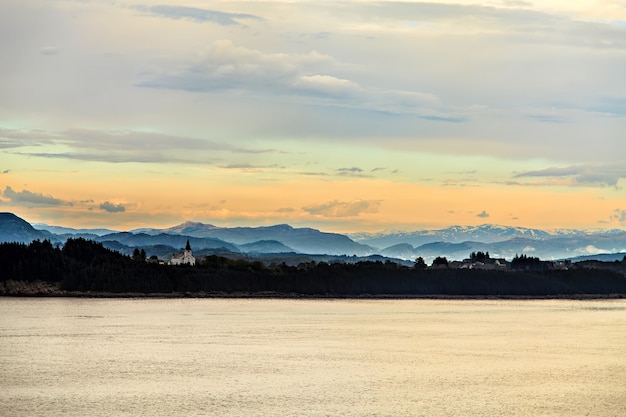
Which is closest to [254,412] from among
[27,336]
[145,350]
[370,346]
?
[145,350]

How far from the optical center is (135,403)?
47.3 metres

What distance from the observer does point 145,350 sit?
237 feet

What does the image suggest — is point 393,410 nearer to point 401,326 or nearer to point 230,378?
point 230,378

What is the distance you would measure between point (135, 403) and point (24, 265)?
14880 centimetres

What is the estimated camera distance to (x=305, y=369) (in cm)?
6112

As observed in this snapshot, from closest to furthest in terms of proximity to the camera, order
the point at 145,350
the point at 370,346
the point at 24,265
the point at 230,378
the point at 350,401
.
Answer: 1. the point at 350,401
2. the point at 230,378
3. the point at 145,350
4. the point at 370,346
5. the point at 24,265

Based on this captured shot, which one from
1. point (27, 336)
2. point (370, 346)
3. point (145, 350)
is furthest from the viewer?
point (27, 336)

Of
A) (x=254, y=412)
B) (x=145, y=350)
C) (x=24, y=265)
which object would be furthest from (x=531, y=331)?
(x=24, y=265)

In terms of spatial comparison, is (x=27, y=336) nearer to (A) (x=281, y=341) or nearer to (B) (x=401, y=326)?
(A) (x=281, y=341)

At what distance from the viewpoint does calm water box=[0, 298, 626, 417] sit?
47.3m

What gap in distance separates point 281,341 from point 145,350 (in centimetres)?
1302

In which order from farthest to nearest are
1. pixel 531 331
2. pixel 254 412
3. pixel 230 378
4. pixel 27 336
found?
1. pixel 531 331
2. pixel 27 336
3. pixel 230 378
4. pixel 254 412

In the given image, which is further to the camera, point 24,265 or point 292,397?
point 24,265

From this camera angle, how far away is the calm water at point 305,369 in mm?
47312
